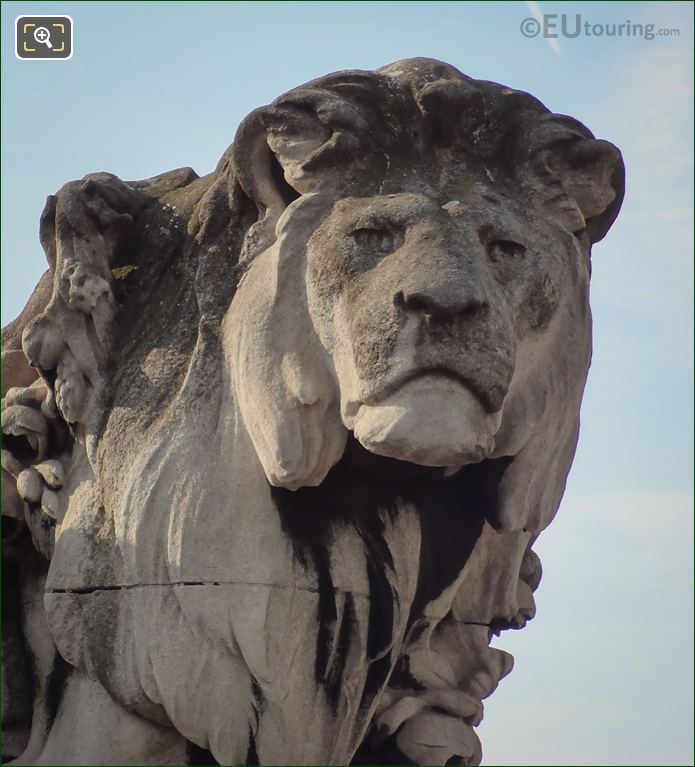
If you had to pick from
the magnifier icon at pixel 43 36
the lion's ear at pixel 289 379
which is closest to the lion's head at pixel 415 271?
the lion's ear at pixel 289 379

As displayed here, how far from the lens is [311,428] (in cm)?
532

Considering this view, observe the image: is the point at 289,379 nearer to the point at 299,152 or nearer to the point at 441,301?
the point at 441,301

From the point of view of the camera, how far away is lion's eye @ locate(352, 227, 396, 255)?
17.2ft

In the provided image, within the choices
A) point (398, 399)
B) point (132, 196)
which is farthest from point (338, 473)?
point (132, 196)

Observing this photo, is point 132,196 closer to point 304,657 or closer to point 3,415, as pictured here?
point 3,415

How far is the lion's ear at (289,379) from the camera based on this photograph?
17.4 ft

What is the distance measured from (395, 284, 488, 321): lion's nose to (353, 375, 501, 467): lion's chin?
193 mm

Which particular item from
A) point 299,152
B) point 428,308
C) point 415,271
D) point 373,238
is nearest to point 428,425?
point 428,308

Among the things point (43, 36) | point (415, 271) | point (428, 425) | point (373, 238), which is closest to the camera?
point (428, 425)

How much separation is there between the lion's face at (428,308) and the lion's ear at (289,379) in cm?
7

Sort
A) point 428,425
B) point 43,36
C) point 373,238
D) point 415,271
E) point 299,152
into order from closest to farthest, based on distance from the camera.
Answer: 1. point 428,425
2. point 415,271
3. point 373,238
4. point 299,152
5. point 43,36

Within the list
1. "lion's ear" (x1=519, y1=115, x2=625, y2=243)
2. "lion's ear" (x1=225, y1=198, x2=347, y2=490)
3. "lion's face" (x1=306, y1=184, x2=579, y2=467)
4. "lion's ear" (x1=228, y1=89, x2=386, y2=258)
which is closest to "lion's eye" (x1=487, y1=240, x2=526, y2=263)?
"lion's face" (x1=306, y1=184, x2=579, y2=467)

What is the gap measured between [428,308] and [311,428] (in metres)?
0.58

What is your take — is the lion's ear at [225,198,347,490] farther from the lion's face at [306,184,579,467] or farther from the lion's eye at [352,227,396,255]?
the lion's eye at [352,227,396,255]
